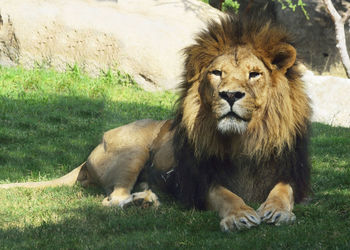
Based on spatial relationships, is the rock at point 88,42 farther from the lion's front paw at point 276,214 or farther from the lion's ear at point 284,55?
the lion's front paw at point 276,214

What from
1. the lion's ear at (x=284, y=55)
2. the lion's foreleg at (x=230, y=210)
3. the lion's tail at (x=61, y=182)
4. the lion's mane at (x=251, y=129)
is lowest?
the lion's tail at (x=61, y=182)

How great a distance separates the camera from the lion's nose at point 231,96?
412 cm

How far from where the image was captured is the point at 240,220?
158 inches

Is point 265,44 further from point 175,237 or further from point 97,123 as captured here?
point 97,123

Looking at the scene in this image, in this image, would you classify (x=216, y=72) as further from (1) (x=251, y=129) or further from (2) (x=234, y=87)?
(1) (x=251, y=129)

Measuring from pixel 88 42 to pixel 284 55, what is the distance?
6.52 m

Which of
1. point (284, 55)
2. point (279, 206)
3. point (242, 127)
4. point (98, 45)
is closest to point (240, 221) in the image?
point (279, 206)

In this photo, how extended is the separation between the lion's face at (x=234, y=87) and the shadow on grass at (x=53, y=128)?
2.86 metres

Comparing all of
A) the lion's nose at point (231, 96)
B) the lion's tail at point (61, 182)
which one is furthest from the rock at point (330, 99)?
the lion's nose at point (231, 96)

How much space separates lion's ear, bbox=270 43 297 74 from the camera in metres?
4.45

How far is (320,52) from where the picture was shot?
14.2 m

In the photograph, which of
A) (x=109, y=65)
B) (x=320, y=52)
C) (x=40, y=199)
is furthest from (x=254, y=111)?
(x=320, y=52)

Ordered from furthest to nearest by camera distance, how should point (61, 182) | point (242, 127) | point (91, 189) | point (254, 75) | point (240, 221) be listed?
point (61, 182), point (91, 189), point (254, 75), point (242, 127), point (240, 221)

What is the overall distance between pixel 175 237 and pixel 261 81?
1.23 meters
